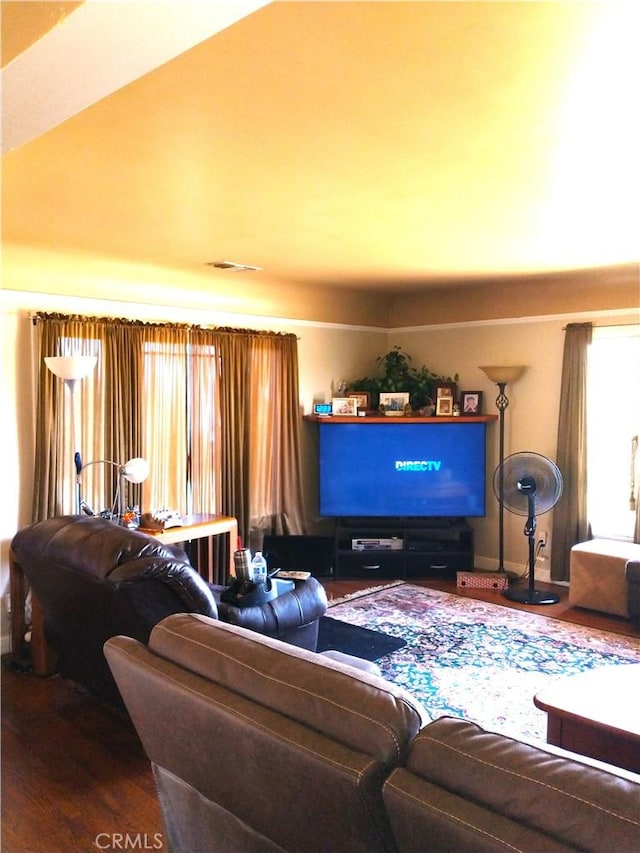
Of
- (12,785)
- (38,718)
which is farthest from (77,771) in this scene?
(38,718)

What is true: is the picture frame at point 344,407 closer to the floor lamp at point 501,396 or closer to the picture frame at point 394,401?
the picture frame at point 394,401

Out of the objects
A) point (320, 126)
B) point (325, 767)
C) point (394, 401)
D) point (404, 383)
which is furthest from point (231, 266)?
point (325, 767)

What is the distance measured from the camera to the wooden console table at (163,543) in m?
3.95

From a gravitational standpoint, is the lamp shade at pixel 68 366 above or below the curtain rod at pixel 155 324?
below

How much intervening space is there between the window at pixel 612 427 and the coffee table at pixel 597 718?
301 centimetres

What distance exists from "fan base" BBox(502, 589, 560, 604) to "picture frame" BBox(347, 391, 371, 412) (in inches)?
79.7

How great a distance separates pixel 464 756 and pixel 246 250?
365 centimetres

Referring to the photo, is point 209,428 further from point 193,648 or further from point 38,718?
point 193,648

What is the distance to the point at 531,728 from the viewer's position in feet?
11.1

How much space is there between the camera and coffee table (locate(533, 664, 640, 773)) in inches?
100.0

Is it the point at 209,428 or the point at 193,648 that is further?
the point at 209,428

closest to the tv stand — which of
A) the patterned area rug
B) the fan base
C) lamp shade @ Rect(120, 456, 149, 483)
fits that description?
the patterned area rug

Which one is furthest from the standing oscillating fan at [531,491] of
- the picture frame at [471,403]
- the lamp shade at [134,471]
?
the lamp shade at [134,471]

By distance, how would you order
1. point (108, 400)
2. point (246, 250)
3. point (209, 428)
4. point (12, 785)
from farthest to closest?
point (209, 428)
point (108, 400)
point (246, 250)
point (12, 785)
